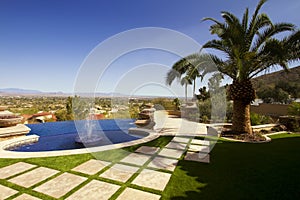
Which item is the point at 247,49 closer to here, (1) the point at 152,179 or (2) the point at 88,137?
(1) the point at 152,179

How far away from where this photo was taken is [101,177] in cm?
419

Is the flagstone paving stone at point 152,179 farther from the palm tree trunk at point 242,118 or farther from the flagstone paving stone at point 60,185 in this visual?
the palm tree trunk at point 242,118

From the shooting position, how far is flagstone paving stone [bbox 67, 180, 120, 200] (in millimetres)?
3343

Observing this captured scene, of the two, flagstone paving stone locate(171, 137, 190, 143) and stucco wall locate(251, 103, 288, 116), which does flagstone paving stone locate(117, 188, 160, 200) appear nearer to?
flagstone paving stone locate(171, 137, 190, 143)

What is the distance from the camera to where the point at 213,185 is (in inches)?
151

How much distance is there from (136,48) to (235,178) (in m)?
7.90

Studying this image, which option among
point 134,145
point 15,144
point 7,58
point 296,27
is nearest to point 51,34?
point 7,58

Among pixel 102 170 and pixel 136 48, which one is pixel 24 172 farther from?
pixel 136 48

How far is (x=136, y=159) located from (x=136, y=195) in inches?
81.1

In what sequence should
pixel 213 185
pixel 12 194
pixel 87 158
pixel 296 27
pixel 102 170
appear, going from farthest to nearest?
pixel 296 27 < pixel 87 158 < pixel 102 170 < pixel 213 185 < pixel 12 194

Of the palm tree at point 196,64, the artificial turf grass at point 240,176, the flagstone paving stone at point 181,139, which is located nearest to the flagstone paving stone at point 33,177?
the artificial turf grass at point 240,176

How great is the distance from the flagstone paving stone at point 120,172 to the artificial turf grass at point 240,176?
3.82 ft

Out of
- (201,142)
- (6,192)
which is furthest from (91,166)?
(201,142)

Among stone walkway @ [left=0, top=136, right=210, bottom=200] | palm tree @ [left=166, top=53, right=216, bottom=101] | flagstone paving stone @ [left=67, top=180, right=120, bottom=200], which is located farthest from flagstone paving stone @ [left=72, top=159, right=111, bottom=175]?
palm tree @ [left=166, top=53, right=216, bottom=101]
